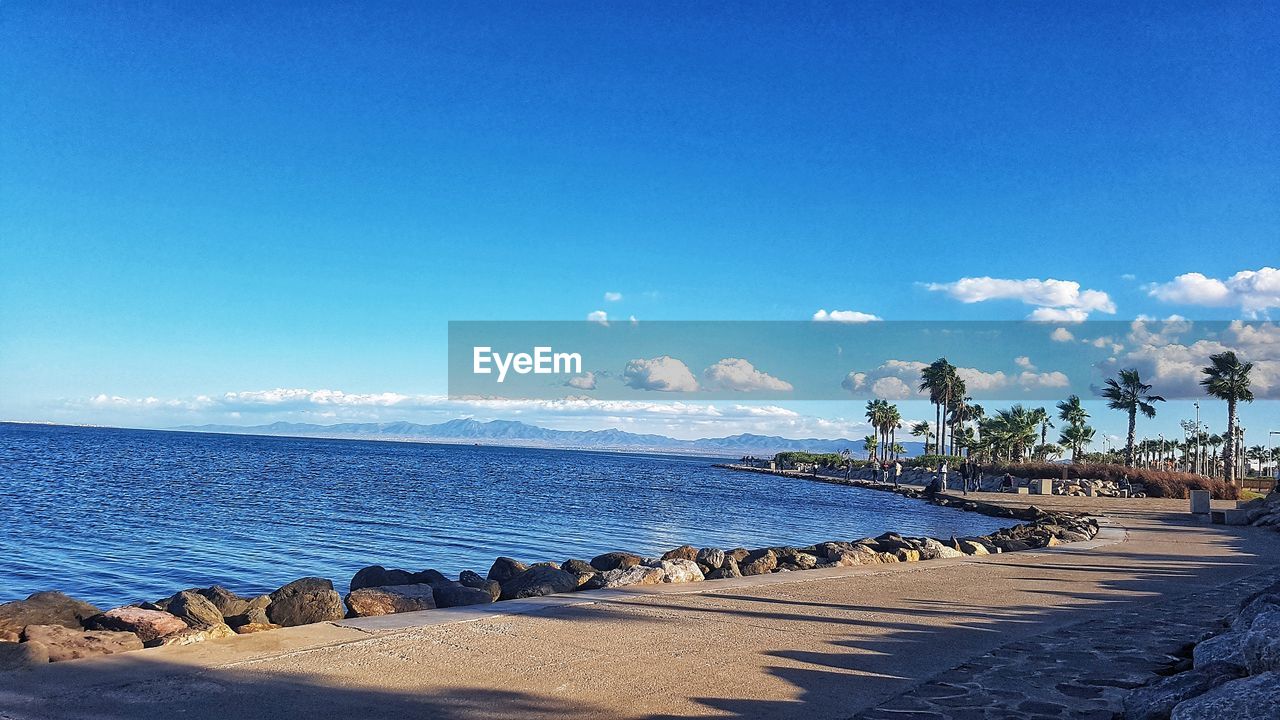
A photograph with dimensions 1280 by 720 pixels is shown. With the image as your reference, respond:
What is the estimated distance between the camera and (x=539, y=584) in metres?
11.7

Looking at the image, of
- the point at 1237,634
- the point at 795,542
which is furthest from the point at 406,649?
the point at 795,542

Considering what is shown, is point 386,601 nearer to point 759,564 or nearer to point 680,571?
point 680,571

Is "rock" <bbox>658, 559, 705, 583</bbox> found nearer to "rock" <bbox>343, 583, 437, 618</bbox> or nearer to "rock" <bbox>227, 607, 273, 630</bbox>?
"rock" <bbox>343, 583, 437, 618</bbox>

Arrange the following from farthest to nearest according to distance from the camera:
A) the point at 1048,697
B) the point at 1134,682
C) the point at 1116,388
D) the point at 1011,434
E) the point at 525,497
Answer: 1. the point at 1011,434
2. the point at 1116,388
3. the point at 525,497
4. the point at 1134,682
5. the point at 1048,697

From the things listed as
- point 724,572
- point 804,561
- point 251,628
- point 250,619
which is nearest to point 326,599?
point 250,619

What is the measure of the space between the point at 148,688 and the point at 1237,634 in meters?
7.67

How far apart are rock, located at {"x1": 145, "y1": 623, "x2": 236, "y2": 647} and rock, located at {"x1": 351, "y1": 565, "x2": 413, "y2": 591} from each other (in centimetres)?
460

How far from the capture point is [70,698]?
5.66m

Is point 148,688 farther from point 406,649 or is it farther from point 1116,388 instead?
point 1116,388

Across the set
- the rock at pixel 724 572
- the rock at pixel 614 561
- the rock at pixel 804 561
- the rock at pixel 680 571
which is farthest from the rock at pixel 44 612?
the rock at pixel 804 561

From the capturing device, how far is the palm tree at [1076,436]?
92838mm

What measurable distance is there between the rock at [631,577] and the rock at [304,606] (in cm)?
373

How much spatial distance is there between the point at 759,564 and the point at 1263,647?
32.3 ft

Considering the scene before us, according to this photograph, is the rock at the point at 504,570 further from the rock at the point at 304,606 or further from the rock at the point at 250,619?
the rock at the point at 250,619
